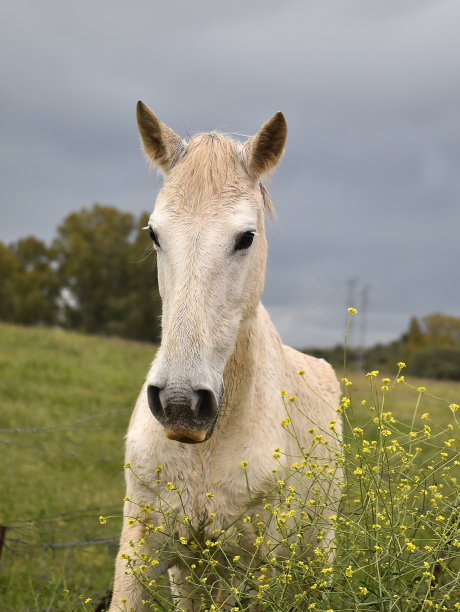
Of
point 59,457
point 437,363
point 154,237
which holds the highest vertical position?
point 437,363

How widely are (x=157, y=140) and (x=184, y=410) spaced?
6.13 ft

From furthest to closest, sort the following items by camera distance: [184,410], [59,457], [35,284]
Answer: [35,284], [59,457], [184,410]

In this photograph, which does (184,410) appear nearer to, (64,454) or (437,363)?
(64,454)

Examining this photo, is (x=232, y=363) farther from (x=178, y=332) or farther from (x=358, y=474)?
(x=358, y=474)

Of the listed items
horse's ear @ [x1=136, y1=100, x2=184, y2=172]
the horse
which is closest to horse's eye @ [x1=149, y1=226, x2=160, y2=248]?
the horse

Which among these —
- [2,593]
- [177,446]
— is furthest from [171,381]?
[2,593]

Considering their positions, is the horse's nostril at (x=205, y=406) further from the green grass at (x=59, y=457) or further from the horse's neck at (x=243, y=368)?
the green grass at (x=59, y=457)

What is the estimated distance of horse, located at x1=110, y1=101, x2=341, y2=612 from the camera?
3.23 meters

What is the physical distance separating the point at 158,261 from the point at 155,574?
172 centimetres

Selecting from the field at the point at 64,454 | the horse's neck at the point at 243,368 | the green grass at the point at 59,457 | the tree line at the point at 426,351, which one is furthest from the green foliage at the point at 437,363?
the horse's neck at the point at 243,368

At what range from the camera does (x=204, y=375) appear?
3.16 metres

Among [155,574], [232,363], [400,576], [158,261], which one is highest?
[158,261]

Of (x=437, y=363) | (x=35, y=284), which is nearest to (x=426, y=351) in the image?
(x=437, y=363)

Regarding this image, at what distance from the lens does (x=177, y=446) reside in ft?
12.4
